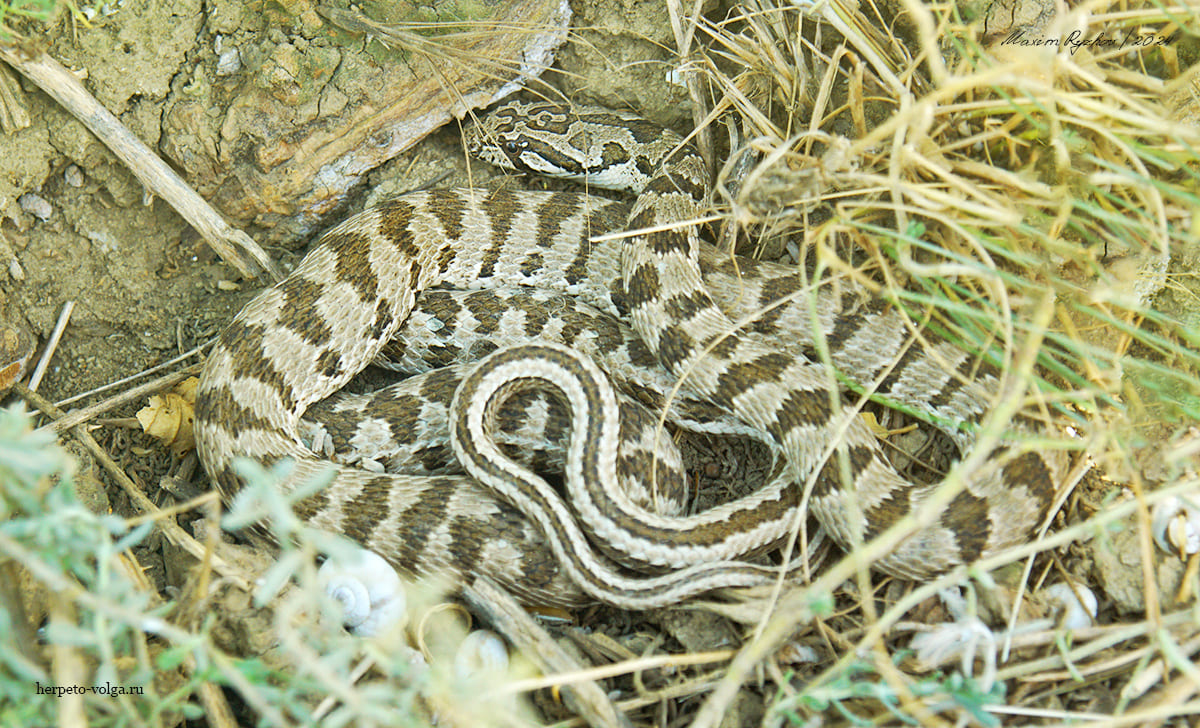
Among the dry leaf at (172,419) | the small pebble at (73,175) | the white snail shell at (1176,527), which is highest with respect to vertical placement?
the small pebble at (73,175)

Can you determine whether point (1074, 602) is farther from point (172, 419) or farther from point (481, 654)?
point (172, 419)

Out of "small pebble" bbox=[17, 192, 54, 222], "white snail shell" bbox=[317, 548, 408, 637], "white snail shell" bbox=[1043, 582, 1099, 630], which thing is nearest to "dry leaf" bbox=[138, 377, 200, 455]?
"small pebble" bbox=[17, 192, 54, 222]

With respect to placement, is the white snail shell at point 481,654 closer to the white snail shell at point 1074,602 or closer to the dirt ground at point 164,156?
the white snail shell at point 1074,602

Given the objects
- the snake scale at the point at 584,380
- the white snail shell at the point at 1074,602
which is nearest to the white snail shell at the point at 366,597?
the snake scale at the point at 584,380

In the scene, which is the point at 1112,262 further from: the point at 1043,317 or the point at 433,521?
the point at 433,521

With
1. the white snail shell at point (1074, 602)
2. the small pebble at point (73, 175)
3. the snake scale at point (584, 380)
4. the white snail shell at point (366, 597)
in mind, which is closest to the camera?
the white snail shell at point (1074, 602)

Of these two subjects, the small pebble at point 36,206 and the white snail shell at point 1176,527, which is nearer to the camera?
the white snail shell at point 1176,527

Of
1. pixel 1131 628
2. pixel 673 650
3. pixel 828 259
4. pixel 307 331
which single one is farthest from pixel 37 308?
pixel 1131 628
